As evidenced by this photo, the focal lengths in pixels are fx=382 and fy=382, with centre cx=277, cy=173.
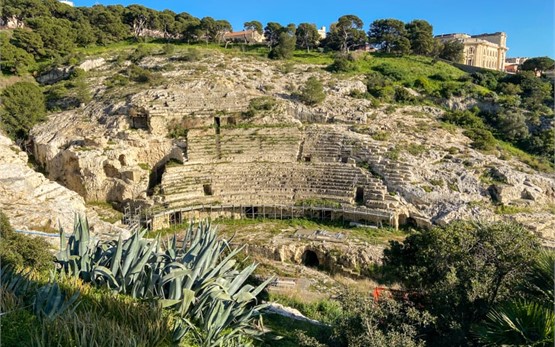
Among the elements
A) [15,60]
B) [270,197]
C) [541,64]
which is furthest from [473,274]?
[541,64]

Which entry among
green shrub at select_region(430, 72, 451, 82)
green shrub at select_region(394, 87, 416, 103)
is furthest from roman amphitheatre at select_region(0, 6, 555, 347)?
green shrub at select_region(430, 72, 451, 82)

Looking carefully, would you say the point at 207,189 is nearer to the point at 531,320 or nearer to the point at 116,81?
the point at 116,81

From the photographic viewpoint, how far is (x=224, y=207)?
19.3m

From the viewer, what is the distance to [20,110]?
83.2 ft

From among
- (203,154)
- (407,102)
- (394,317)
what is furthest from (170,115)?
(394,317)

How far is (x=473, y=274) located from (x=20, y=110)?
2826 centimetres

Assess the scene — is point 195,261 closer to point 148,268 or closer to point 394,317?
point 148,268

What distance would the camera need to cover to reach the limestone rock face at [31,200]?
521 inches

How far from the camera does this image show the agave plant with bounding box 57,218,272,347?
5266mm

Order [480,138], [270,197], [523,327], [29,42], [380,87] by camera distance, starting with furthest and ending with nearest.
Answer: [29,42]
[380,87]
[480,138]
[270,197]
[523,327]

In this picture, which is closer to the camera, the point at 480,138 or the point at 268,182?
the point at 268,182

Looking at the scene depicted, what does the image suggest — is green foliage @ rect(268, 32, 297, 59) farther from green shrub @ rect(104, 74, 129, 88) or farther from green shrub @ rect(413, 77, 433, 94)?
green shrub @ rect(104, 74, 129, 88)

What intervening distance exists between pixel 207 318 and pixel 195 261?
3.05 feet

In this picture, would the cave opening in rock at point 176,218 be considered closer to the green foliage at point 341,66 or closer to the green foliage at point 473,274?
the green foliage at point 473,274
